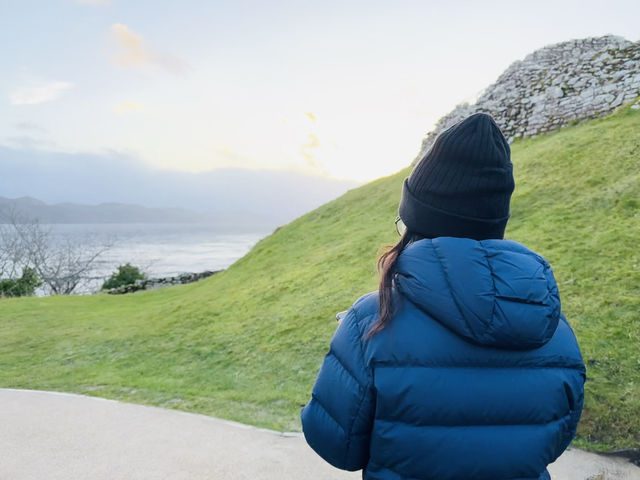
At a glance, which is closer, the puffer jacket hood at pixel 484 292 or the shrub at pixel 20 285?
the puffer jacket hood at pixel 484 292

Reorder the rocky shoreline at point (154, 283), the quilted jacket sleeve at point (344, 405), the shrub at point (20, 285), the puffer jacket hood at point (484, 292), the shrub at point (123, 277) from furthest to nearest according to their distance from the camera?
the shrub at point (123, 277) < the shrub at point (20, 285) < the rocky shoreline at point (154, 283) < the quilted jacket sleeve at point (344, 405) < the puffer jacket hood at point (484, 292)

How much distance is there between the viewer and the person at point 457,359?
1.55m

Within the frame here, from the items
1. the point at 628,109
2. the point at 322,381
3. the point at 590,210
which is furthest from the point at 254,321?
the point at 628,109

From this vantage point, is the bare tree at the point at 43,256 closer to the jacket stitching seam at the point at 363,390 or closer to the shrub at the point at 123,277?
the shrub at the point at 123,277

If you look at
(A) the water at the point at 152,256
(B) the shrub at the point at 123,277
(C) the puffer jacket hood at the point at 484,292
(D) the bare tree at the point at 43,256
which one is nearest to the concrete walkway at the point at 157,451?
(C) the puffer jacket hood at the point at 484,292

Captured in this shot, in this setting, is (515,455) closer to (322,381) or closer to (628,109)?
(322,381)

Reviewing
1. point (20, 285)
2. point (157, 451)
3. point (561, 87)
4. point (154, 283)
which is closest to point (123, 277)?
point (154, 283)

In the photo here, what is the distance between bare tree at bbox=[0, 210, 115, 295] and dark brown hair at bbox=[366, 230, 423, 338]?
3583cm

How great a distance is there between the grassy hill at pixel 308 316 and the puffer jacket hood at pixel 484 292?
397cm

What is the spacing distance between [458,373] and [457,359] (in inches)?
1.9

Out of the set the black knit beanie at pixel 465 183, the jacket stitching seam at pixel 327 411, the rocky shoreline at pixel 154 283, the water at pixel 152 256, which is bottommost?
the water at pixel 152 256

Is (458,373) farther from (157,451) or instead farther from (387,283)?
(157,451)

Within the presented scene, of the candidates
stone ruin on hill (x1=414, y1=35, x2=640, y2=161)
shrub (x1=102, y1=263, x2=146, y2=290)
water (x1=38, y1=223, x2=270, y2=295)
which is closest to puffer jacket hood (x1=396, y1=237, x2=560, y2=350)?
stone ruin on hill (x1=414, y1=35, x2=640, y2=161)

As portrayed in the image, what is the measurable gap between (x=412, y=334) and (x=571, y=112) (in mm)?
17585
